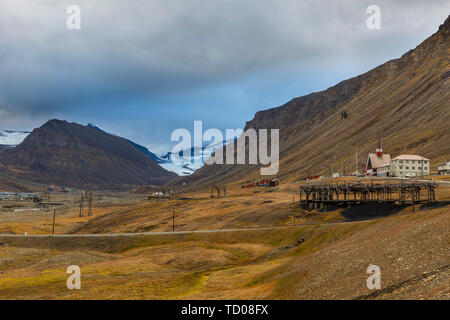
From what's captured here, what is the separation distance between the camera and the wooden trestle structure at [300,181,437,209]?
8262 cm

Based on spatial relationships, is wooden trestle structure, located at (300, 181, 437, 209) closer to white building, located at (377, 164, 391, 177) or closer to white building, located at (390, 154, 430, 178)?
white building, located at (390, 154, 430, 178)

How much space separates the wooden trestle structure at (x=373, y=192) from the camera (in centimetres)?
8262

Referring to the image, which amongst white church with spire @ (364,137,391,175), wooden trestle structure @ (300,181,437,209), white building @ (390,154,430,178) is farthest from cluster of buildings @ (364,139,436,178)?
wooden trestle structure @ (300,181,437,209)

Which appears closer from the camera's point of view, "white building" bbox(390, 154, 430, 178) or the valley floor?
the valley floor

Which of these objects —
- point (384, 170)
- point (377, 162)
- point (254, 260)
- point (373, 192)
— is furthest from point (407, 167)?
point (254, 260)

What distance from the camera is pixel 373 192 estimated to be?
92.6 meters

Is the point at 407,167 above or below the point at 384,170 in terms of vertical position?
above

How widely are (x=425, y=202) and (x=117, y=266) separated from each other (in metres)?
57.6

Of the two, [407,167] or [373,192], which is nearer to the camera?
[373,192]

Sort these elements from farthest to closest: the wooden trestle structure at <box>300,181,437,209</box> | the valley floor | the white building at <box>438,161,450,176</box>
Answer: the white building at <box>438,161,450,176</box> < the wooden trestle structure at <box>300,181,437,209</box> < the valley floor

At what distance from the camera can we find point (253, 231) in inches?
3108

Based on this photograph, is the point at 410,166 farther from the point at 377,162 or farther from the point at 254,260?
the point at 254,260

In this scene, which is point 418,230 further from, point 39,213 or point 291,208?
point 39,213
